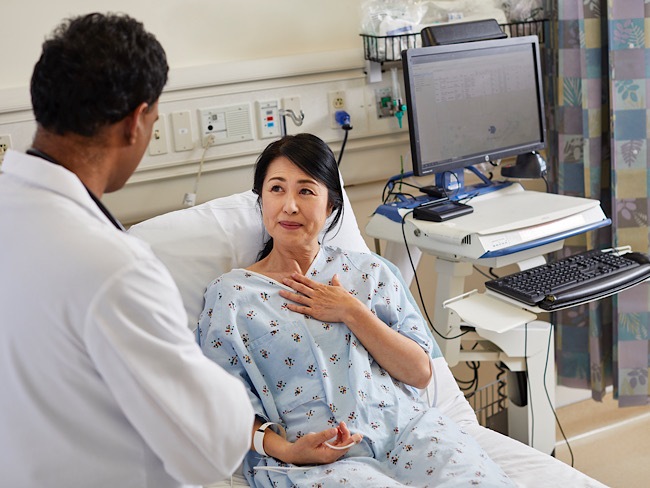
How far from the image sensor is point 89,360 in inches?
41.4

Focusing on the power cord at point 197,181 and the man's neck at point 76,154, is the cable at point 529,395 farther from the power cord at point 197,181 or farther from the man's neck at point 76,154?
the man's neck at point 76,154

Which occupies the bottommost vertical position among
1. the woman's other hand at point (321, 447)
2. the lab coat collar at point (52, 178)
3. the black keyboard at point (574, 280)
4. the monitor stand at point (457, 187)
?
the woman's other hand at point (321, 447)

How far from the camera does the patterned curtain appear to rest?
2533 mm

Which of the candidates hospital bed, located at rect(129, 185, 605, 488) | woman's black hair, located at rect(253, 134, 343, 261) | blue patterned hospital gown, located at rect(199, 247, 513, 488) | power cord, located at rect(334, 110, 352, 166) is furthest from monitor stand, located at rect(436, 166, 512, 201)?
blue patterned hospital gown, located at rect(199, 247, 513, 488)

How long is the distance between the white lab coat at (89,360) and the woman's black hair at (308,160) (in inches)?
32.9

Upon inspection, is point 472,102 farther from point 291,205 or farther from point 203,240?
point 203,240

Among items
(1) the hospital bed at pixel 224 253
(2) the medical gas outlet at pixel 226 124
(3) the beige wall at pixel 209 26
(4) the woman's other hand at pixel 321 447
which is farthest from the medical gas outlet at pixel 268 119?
(4) the woman's other hand at pixel 321 447

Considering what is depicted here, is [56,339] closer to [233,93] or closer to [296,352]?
[296,352]

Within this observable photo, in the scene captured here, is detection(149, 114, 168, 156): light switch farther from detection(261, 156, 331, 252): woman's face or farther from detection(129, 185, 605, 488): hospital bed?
detection(261, 156, 331, 252): woman's face

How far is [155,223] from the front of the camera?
2.01 meters

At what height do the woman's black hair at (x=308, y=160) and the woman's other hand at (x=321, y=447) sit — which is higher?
the woman's black hair at (x=308, y=160)

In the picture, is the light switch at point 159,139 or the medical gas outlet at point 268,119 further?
the medical gas outlet at point 268,119

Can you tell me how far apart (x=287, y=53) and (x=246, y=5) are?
19 cm

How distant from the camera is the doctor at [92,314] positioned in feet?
3.34
